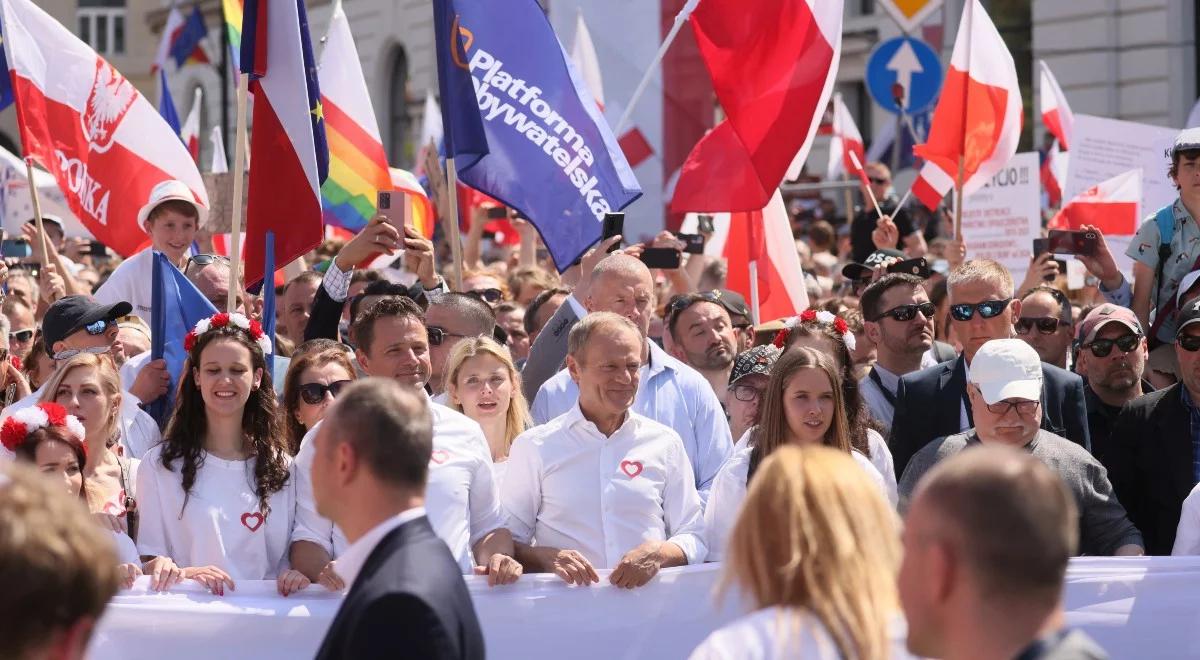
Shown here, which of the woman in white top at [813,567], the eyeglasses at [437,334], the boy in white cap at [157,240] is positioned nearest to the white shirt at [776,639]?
the woman in white top at [813,567]

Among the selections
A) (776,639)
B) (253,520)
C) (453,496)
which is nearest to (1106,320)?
(453,496)

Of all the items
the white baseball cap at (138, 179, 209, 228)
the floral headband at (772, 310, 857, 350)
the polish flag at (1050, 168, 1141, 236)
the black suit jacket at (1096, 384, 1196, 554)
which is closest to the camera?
the black suit jacket at (1096, 384, 1196, 554)

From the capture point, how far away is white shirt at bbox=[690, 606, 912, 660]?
3227mm

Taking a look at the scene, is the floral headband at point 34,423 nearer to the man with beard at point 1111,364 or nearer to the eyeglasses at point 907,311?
the eyeglasses at point 907,311

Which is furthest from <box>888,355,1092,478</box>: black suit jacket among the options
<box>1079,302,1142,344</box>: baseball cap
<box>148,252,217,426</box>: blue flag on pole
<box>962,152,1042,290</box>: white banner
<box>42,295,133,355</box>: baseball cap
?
<box>962,152,1042,290</box>: white banner

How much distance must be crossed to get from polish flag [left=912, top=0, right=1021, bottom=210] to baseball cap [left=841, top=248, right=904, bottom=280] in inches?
51.6

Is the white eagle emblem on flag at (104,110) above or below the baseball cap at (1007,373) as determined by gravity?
above

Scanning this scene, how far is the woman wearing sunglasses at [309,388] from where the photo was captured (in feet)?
20.5

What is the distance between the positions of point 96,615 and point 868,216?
35.5ft

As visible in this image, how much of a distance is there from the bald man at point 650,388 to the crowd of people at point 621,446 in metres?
0.01

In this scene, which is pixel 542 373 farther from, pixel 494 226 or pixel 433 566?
pixel 494 226

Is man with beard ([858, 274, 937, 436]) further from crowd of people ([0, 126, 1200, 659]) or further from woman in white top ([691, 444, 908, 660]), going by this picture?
woman in white top ([691, 444, 908, 660])

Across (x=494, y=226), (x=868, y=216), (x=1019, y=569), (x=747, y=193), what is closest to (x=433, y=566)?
(x=1019, y=569)

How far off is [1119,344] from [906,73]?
331 inches
